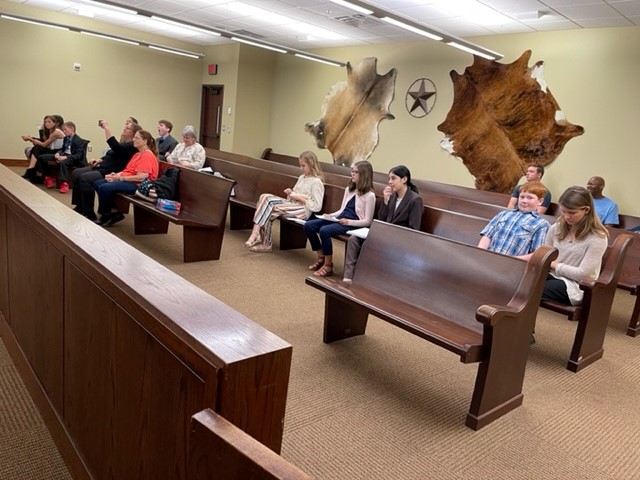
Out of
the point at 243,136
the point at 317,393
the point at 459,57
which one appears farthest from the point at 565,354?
the point at 243,136

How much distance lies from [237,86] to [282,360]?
1043 cm

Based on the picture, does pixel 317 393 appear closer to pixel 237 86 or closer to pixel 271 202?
pixel 271 202

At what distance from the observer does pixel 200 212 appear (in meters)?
4.90

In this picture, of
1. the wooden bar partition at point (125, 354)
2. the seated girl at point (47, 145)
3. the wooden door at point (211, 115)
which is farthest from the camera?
the wooden door at point (211, 115)

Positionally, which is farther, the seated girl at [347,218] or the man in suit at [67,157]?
the man in suit at [67,157]

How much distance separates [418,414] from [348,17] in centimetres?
627

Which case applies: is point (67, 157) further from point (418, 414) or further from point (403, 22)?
point (418, 414)

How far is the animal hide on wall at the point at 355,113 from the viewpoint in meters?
8.90

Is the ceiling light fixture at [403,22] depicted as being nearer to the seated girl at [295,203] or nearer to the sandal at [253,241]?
the seated girl at [295,203]

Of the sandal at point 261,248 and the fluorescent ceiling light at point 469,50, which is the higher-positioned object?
the fluorescent ceiling light at point 469,50

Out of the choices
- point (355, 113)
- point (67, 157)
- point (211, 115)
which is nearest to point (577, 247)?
point (355, 113)

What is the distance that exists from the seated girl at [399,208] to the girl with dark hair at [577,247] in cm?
120

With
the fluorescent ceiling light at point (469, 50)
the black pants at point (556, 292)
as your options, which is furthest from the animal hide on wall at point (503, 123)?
the black pants at point (556, 292)

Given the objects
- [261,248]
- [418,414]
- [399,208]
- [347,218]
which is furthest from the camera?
[261,248]
